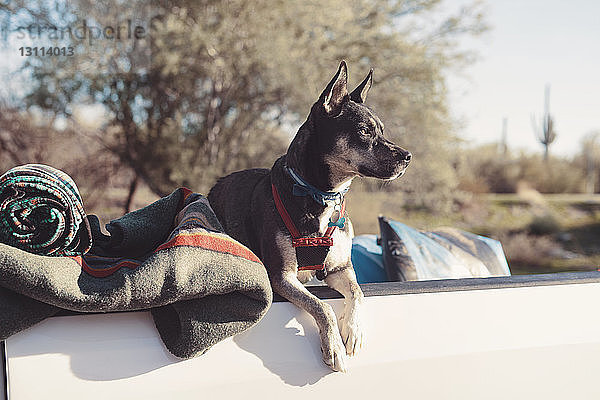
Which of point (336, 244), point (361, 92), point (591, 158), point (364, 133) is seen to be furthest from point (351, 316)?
point (591, 158)

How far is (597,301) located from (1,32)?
836cm

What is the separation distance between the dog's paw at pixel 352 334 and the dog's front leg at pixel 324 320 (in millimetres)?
24

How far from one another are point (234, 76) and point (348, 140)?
726 centimetres

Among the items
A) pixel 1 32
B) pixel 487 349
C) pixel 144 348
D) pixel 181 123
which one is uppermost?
pixel 1 32

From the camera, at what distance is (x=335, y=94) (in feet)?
6.48

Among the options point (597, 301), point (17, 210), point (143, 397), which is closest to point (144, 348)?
point (143, 397)

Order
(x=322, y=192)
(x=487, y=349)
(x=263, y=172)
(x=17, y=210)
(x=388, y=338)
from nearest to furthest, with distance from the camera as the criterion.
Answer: (x=17, y=210)
(x=388, y=338)
(x=487, y=349)
(x=322, y=192)
(x=263, y=172)

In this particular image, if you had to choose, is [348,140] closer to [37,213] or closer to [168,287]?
[168,287]

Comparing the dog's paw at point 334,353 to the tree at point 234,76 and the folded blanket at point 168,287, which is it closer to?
the folded blanket at point 168,287

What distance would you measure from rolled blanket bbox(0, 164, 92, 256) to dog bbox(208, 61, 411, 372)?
2.10 feet

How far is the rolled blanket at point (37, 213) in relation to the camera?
4.48 ft

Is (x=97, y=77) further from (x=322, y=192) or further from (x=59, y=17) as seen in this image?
(x=322, y=192)

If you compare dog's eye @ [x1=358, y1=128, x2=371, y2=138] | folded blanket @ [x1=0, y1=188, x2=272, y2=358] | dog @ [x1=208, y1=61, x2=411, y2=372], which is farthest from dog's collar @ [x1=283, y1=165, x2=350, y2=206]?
folded blanket @ [x1=0, y1=188, x2=272, y2=358]

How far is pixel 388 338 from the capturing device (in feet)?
5.43
